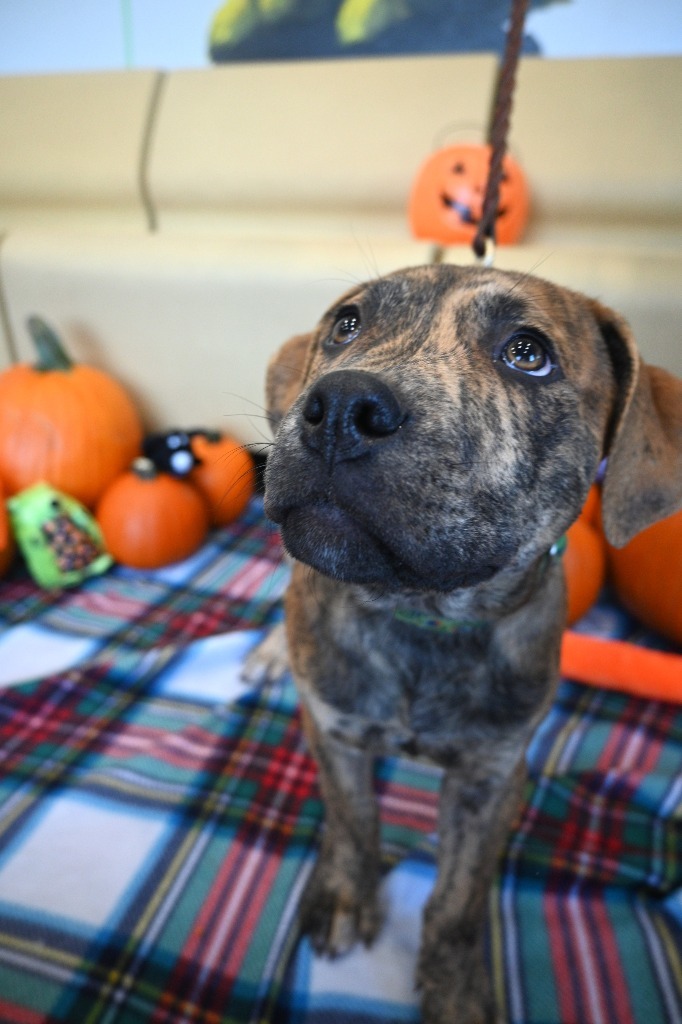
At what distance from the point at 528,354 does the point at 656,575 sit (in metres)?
1.30

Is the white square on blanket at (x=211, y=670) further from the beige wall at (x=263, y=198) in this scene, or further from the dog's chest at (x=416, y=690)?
the beige wall at (x=263, y=198)

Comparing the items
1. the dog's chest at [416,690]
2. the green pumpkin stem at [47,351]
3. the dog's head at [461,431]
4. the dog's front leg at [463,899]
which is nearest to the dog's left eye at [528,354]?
the dog's head at [461,431]

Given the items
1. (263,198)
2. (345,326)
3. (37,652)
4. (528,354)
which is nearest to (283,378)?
(345,326)

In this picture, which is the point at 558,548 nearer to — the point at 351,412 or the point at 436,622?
the point at 436,622

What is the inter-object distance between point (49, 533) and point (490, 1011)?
A: 2.01m

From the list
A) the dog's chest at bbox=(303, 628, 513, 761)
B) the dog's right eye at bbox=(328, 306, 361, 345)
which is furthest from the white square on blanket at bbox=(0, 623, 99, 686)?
the dog's right eye at bbox=(328, 306, 361, 345)

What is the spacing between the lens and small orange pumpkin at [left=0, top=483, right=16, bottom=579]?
234 cm

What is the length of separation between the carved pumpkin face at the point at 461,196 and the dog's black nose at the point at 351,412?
76.3 inches

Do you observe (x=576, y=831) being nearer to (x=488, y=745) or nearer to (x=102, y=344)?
(x=488, y=745)

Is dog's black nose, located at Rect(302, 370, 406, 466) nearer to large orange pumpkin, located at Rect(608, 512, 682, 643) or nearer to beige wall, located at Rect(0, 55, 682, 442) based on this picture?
large orange pumpkin, located at Rect(608, 512, 682, 643)

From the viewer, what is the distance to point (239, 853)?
1.49m

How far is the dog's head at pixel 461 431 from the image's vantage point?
29.4 inches

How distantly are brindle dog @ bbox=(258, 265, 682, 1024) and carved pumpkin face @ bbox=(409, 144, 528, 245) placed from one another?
1.39 metres

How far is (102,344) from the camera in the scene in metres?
2.99
